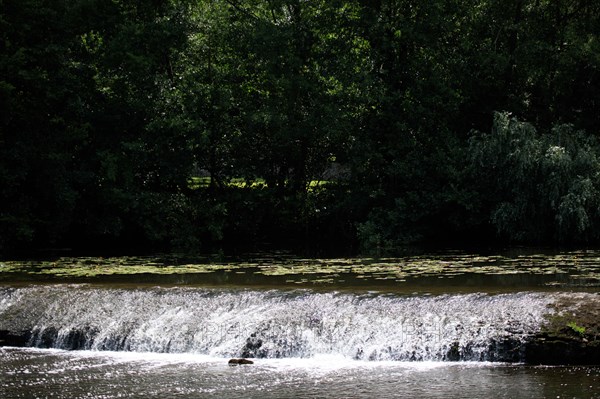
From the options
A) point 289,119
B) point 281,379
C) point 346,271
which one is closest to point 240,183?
point 289,119

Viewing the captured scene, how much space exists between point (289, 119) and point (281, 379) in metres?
17.1

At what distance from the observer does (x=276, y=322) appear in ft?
45.0

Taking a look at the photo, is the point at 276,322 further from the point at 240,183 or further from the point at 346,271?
the point at 240,183

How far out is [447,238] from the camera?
88.4 ft

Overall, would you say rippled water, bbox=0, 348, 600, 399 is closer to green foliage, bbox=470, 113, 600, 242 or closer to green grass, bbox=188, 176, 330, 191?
green foliage, bbox=470, 113, 600, 242

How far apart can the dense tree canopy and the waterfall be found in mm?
9012

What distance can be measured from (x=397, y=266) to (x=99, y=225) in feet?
33.2

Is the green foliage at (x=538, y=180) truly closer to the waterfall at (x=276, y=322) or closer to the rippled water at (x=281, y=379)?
the waterfall at (x=276, y=322)

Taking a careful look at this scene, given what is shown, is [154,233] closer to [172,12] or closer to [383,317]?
[172,12]

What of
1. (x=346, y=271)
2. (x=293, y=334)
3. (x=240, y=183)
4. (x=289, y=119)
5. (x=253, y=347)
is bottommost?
(x=253, y=347)

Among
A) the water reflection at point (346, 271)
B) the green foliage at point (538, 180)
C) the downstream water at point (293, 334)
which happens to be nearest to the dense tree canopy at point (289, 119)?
the green foliage at point (538, 180)

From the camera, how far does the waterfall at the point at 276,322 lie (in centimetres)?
1264

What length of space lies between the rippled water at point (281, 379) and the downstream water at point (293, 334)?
0.03m

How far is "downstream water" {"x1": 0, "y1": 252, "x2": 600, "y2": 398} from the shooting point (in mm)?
10969
